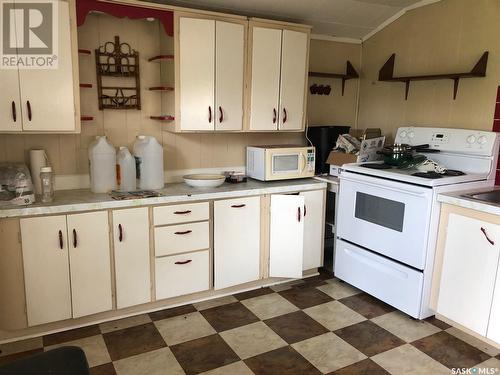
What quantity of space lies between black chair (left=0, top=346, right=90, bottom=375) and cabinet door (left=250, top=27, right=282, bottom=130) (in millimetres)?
2264

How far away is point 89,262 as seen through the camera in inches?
98.4

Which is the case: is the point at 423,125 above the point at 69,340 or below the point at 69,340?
above

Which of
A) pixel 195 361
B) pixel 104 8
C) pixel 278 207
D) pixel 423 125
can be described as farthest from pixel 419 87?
pixel 195 361

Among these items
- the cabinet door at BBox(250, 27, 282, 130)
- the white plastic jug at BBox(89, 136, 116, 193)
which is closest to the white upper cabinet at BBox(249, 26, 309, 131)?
the cabinet door at BBox(250, 27, 282, 130)

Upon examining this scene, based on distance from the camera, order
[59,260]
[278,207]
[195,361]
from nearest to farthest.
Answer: [195,361] < [59,260] < [278,207]

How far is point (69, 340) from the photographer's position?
96.3 inches

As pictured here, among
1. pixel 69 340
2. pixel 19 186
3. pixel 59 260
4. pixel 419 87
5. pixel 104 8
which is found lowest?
pixel 69 340

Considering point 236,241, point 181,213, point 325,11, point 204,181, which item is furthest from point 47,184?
point 325,11

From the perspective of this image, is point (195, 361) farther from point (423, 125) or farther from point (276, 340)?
point (423, 125)

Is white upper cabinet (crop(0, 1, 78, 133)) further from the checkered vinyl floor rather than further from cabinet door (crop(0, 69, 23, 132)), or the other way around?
the checkered vinyl floor

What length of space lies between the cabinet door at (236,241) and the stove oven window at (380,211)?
0.77m

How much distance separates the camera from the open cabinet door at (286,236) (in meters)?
3.09

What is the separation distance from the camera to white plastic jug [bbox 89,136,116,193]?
9.01ft

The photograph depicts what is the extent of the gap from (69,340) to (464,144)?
115 inches
